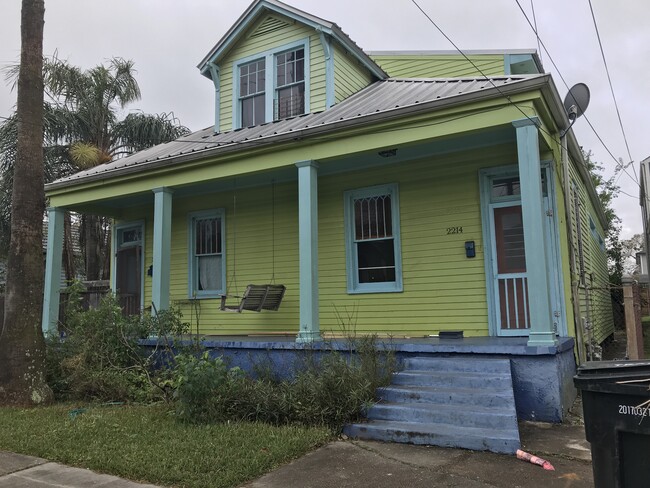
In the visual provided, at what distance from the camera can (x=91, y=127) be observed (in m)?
19.0

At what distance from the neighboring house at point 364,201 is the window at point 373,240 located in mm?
26

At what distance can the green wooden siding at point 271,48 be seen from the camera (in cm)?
987

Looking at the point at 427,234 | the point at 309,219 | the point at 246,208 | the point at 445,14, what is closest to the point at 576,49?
the point at 445,14

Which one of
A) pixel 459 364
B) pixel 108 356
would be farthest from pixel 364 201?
pixel 108 356

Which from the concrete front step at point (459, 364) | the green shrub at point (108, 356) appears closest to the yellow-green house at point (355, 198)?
the concrete front step at point (459, 364)

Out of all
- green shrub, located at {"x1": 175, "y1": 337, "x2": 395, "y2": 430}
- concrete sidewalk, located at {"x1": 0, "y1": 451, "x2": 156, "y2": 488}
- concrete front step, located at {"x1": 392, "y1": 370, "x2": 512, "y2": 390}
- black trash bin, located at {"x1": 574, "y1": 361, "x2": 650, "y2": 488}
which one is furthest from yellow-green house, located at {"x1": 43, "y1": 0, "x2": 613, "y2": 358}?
concrete sidewalk, located at {"x1": 0, "y1": 451, "x2": 156, "y2": 488}

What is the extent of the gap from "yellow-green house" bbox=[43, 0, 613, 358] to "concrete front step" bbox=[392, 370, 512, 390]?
2.00ft

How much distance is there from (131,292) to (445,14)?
8.93 meters

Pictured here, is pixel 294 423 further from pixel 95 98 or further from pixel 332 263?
pixel 95 98

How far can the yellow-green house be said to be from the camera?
23.0 ft

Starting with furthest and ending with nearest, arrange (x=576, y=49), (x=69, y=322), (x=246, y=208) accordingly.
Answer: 1. (x=246, y=208)
2. (x=576, y=49)
3. (x=69, y=322)

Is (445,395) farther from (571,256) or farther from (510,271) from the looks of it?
(571,256)

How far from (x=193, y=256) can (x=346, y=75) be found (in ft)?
15.9

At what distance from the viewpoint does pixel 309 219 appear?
755 centimetres
